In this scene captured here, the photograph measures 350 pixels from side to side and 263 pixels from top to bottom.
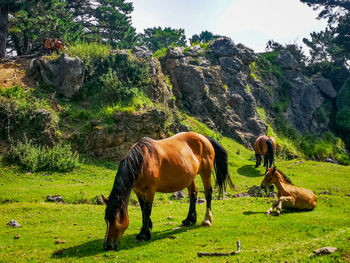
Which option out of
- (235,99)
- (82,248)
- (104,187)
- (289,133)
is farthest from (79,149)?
(289,133)

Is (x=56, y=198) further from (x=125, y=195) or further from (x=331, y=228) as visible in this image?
(x=331, y=228)

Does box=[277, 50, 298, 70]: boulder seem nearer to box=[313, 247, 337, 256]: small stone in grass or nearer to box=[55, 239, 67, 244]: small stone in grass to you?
box=[313, 247, 337, 256]: small stone in grass

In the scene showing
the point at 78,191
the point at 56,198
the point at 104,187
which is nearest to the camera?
the point at 56,198

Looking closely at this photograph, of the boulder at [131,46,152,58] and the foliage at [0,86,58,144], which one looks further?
the boulder at [131,46,152,58]

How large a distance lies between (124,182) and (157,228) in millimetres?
2490

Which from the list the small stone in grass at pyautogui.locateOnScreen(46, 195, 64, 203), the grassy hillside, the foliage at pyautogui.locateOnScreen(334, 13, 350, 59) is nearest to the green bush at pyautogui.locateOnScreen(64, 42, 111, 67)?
the grassy hillside

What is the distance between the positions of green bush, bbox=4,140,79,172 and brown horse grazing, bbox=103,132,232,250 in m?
9.16

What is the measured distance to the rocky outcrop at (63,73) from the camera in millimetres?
21188

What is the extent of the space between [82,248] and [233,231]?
12.1ft

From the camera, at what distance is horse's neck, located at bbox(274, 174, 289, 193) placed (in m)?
10.4

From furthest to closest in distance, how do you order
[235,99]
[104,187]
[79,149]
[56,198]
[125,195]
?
[235,99], [79,149], [104,187], [56,198], [125,195]

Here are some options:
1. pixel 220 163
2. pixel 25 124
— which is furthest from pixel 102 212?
pixel 25 124

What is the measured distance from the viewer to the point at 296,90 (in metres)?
42.2

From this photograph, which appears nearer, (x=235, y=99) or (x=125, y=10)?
(x=235, y=99)
